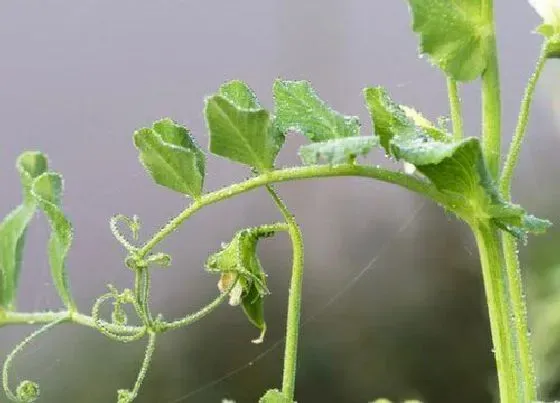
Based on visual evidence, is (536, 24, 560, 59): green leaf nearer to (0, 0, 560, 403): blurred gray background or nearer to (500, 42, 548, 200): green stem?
(500, 42, 548, 200): green stem

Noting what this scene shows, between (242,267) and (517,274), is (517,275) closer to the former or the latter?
(517,274)

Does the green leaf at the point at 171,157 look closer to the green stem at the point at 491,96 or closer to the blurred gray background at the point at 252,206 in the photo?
the green stem at the point at 491,96

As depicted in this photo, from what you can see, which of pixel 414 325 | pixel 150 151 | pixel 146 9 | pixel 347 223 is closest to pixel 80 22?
pixel 146 9

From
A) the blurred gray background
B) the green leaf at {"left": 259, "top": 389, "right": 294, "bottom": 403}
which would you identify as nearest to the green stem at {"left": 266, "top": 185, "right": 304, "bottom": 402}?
the green leaf at {"left": 259, "top": 389, "right": 294, "bottom": 403}

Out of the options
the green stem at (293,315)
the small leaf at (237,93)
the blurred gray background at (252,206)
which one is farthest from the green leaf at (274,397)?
the blurred gray background at (252,206)

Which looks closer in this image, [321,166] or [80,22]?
[321,166]

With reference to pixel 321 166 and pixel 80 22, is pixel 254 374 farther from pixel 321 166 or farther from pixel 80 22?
pixel 321 166

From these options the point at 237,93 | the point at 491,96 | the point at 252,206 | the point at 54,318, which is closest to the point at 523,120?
the point at 491,96
